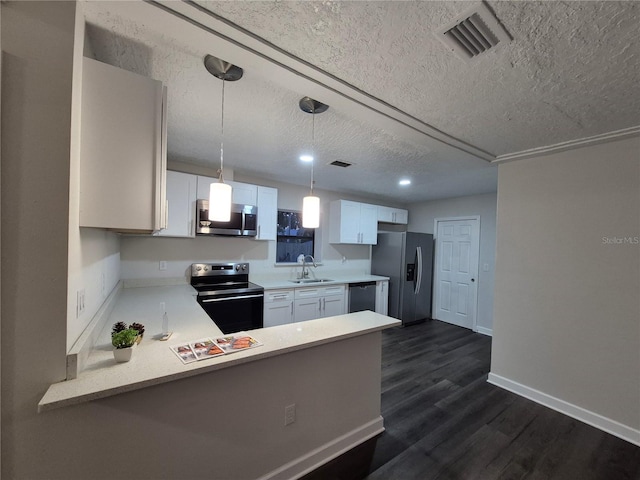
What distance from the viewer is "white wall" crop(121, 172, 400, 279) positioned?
3.23 metres

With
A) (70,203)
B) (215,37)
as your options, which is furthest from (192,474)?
(215,37)

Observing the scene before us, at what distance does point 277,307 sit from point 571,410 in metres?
3.18

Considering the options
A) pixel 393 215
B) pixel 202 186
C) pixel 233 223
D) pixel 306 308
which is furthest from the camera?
pixel 393 215

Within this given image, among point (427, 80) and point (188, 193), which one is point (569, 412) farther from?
point (188, 193)

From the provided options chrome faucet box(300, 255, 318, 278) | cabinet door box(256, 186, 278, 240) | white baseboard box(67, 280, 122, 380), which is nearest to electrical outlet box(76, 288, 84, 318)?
white baseboard box(67, 280, 122, 380)

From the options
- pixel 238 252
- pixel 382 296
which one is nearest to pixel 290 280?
pixel 238 252

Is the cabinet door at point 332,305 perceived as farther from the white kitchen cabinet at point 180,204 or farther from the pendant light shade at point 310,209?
the pendant light shade at point 310,209

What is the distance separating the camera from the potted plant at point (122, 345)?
123 cm

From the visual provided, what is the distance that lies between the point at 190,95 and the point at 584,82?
2.43 m

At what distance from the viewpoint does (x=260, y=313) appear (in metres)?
3.49

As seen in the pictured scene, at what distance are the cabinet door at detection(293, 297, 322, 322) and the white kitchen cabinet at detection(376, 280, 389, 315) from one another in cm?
137

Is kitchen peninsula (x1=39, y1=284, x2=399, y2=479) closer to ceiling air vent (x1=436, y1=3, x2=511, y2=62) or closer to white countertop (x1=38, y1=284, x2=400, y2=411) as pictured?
white countertop (x1=38, y1=284, x2=400, y2=411)

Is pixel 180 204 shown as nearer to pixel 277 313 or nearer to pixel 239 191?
pixel 239 191

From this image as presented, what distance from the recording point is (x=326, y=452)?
5.85 ft
